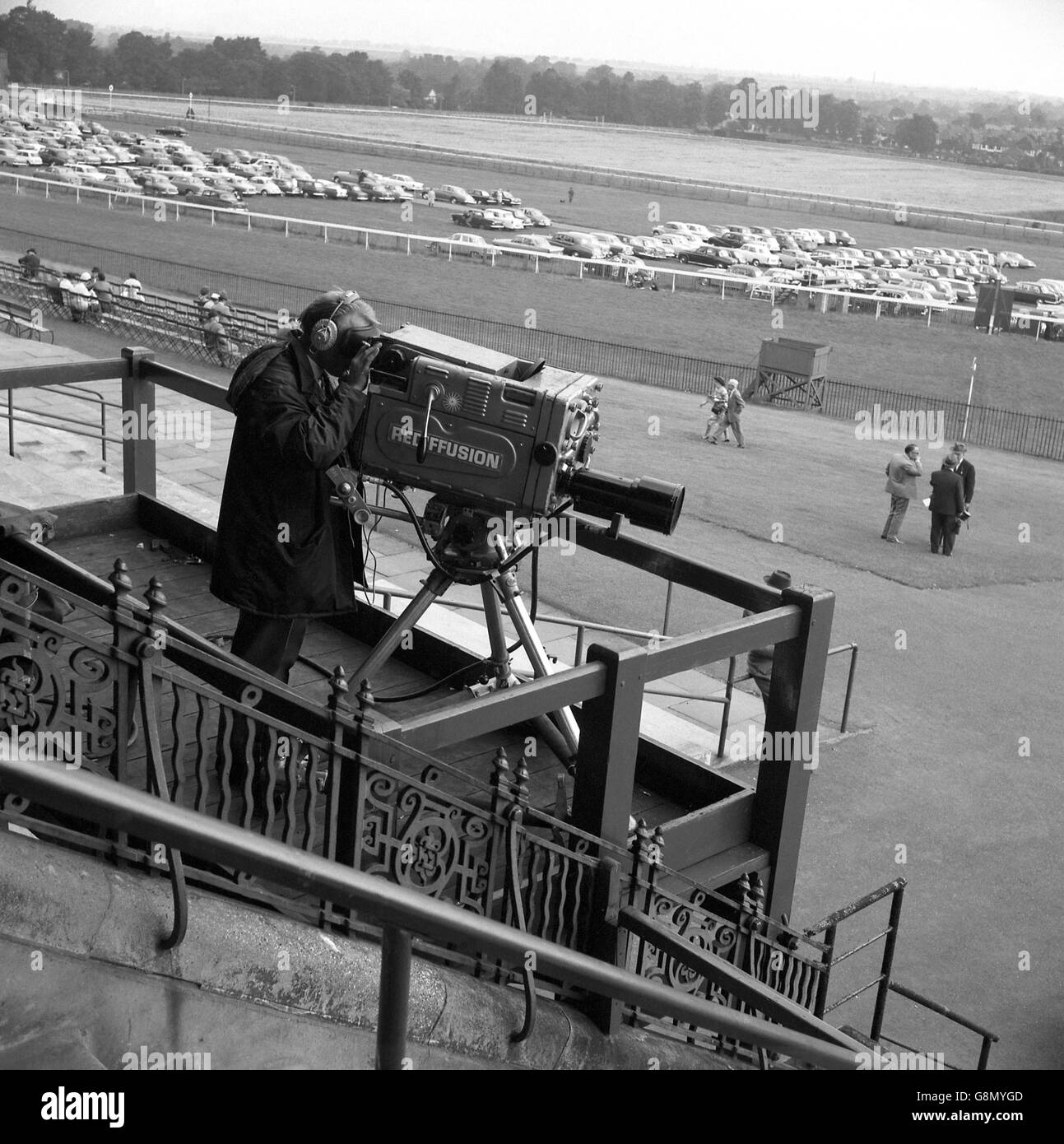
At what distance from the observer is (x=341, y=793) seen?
444 centimetres

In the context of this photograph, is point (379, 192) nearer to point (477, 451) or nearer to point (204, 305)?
point (204, 305)

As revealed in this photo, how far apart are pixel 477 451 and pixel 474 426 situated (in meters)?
0.10

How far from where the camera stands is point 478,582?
6047mm

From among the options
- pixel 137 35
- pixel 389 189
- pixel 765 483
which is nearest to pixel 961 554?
pixel 765 483

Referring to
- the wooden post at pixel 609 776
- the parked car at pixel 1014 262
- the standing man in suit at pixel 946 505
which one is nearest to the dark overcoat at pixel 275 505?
the wooden post at pixel 609 776

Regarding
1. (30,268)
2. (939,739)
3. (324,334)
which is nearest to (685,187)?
(30,268)

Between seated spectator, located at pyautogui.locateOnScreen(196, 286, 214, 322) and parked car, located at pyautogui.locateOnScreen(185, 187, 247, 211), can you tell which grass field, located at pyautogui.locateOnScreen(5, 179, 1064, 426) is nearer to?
parked car, located at pyautogui.locateOnScreen(185, 187, 247, 211)

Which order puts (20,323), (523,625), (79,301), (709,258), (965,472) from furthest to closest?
(709,258) < (79,301) < (20,323) < (965,472) < (523,625)

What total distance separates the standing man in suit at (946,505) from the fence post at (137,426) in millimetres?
13587

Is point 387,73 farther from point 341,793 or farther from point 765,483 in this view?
point 341,793

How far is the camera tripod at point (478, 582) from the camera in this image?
18.5ft

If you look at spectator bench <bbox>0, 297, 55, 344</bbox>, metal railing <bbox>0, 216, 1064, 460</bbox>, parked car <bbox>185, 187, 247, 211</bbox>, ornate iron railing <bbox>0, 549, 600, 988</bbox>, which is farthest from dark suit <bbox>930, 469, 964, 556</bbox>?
parked car <bbox>185, 187, 247, 211</bbox>
